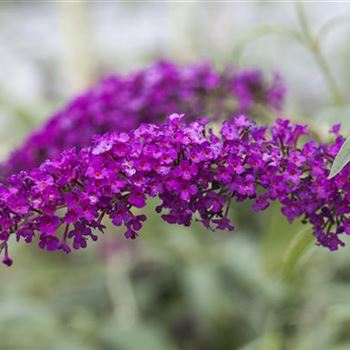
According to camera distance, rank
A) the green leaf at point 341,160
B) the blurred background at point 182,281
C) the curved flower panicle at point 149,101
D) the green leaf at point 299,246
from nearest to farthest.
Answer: the green leaf at point 341,160 → the green leaf at point 299,246 → the curved flower panicle at point 149,101 → the blurred background at point 182,281

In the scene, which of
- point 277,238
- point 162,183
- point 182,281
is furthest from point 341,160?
point 182,281

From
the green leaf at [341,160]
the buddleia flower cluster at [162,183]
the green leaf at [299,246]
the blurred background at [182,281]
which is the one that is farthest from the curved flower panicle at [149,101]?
the green leaf at [341,160]

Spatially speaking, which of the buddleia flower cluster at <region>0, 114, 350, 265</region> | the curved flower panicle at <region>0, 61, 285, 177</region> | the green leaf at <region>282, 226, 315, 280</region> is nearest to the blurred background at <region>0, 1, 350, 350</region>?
the green leaf at <region>282, 226, 315, 280</region>

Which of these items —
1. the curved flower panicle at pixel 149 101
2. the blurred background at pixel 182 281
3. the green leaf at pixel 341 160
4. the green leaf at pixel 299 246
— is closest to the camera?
the green leaf at pixel 341 160

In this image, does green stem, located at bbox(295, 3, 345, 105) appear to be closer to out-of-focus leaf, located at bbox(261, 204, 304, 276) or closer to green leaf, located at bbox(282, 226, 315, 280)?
out-of-focus leaf, located at bbox(261, 204, 304, 276)

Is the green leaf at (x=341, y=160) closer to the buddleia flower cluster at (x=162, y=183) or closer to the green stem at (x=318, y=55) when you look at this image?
the buddleia flower cluster at (x=162, y=183)

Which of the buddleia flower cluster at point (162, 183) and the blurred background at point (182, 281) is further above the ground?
the blurred background at point (182, 281)

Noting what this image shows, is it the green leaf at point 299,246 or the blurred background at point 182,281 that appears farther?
the blurred background at point 182,281
